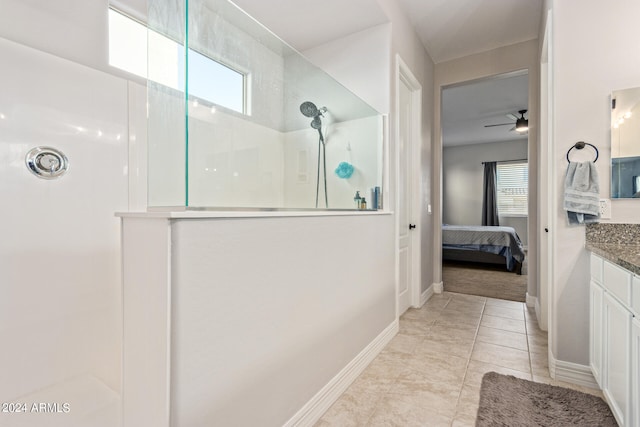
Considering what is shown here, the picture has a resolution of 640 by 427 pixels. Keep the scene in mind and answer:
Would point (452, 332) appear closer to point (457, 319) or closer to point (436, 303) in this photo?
point (457, 319)

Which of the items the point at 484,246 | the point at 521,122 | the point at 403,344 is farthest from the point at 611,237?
the point at 484,246

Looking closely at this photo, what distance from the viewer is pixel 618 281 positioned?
136cm

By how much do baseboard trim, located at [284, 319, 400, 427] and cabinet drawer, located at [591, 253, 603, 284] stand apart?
1.38m

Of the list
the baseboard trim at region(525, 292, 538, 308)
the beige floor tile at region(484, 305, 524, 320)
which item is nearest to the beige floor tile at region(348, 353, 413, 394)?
the beige floor tile at region(484, 305, 524, 320)

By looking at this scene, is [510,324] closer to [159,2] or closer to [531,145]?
[531,145]

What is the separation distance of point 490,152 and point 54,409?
8.95 metres

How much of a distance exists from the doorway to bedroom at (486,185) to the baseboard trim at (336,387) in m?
2.23

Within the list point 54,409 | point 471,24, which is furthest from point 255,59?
point 471,24

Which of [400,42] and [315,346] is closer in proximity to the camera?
[315,346]

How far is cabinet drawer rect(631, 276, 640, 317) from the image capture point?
1149mm

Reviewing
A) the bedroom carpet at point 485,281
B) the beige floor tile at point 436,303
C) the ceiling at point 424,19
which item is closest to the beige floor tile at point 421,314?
the beige floor tile at point 436,303

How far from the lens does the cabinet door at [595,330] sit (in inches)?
63.5

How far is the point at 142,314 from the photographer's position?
0.98m

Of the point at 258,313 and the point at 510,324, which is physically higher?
the point at 258,313
